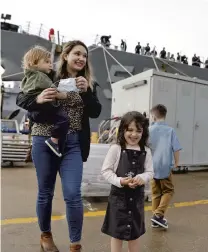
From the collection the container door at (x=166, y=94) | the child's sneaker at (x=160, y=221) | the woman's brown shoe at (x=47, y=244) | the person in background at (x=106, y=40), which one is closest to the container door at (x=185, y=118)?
the container door at (x=166, y=94)

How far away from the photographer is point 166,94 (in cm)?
787

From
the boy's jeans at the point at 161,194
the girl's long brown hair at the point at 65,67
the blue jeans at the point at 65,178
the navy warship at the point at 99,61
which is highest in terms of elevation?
the navy warship at the point at 99,61

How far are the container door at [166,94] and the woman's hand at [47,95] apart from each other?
5636 mm

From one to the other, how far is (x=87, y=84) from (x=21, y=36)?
1689 cm

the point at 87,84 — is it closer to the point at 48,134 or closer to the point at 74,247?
the point at 48,134

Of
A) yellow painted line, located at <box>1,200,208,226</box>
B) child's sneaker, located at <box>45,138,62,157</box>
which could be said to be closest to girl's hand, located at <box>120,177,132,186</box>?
child's sneaker, located at <box>45,138,62,157</box>

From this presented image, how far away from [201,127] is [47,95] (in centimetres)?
708

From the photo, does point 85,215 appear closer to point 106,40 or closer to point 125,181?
point 125,181

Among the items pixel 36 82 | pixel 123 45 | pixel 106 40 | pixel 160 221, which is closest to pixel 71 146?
pixel 36 82

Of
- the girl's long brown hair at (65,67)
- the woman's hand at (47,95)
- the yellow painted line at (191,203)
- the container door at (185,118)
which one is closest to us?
the woman's hand at (47,95)

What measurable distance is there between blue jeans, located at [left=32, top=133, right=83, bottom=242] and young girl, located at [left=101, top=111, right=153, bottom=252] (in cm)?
25

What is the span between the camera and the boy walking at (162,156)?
350cm

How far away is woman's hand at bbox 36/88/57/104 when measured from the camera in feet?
7.39

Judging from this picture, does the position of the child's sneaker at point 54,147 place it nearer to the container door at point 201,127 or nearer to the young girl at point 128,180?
the young girl at point 128,180
